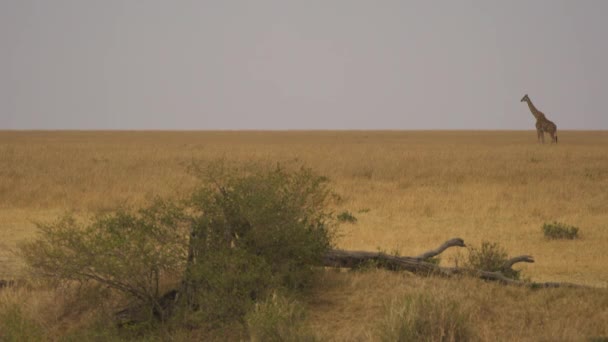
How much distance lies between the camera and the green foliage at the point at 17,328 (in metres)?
7.73

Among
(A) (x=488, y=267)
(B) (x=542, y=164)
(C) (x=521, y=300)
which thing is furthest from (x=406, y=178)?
(C) (x=521, y=300)

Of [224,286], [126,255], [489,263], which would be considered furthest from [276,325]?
[489,263]

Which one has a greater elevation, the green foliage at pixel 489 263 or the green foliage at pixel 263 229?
the green foliage at pixel 263 229

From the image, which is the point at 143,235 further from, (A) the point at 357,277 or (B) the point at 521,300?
(B) the point at 521,300

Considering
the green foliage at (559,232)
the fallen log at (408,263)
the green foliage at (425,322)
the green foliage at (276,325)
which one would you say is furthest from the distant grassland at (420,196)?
the green foliage at (276,325)

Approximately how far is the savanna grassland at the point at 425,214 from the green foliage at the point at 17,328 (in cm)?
55

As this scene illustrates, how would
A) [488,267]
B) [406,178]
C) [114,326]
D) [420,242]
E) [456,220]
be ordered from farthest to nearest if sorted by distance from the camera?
[406,178]
[456,220]
[420,242]
[488,267]
[114,326]

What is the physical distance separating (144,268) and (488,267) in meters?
4.84

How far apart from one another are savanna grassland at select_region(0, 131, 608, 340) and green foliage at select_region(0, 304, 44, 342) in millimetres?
546

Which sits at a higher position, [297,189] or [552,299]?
[297,189]

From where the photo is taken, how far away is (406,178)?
87.9 feet

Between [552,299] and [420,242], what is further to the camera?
[420,242]
